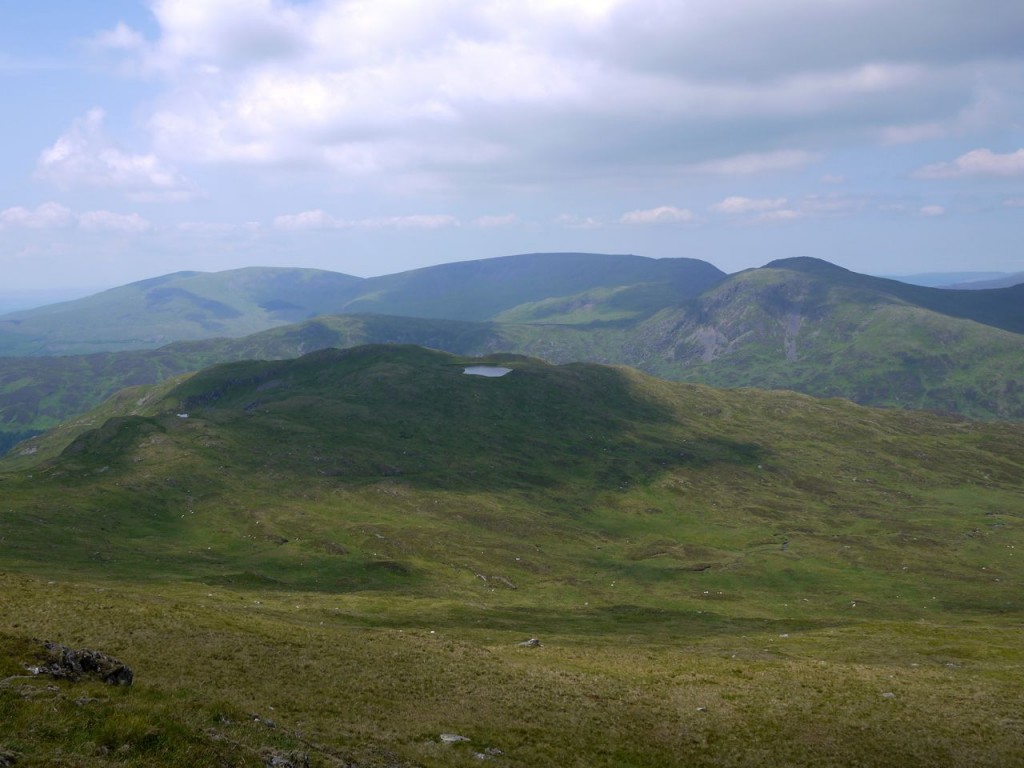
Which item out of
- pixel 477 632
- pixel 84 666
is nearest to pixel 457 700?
pixel 84 666

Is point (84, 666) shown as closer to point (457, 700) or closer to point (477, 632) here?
point (457, 700)

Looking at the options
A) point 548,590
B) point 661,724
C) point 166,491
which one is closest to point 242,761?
point 661,724

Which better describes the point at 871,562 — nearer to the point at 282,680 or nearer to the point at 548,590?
the point at 548,590

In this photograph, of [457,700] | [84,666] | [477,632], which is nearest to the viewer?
[84,666]

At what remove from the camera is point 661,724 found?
1844 inches

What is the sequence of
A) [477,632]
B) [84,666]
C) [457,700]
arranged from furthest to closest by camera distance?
[477,632]
[457,700]
[84,666]

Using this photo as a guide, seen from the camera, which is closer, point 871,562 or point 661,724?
point 661,724

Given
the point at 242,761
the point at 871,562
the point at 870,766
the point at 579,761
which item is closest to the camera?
the point at 242,761

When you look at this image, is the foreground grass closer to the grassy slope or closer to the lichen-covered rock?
the grassy slope

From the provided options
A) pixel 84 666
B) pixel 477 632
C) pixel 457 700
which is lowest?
pixel 477 632

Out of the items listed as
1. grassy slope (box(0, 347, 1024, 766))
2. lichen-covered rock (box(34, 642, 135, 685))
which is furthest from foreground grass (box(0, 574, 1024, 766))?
lichen-covered rock (box(34, 642, 135, 685))

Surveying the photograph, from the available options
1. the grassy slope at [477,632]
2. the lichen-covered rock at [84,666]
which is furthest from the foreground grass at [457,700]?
the lichen-covered rock at [84,666]

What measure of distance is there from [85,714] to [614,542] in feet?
534

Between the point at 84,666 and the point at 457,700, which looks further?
the point at 457,700
